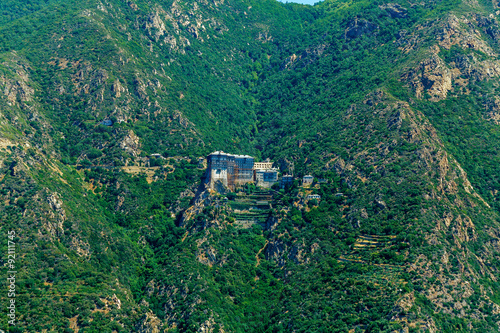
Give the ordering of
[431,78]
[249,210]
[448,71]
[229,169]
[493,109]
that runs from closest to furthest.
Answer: [249,210] → [229,169] → [493,109] → [431,78] → [448,71]

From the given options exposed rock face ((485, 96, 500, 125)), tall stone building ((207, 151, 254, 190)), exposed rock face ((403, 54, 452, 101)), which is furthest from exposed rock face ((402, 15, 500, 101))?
tall stone building ((207, 151, 254, 190))

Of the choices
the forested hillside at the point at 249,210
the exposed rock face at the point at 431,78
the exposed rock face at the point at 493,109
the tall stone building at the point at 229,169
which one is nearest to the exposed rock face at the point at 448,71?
the exposed rock face at the point at 431,78

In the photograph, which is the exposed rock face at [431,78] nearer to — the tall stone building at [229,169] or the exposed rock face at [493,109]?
the exposed rock face at [493,109]

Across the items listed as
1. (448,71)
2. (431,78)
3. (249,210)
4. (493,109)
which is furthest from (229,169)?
(493,109)

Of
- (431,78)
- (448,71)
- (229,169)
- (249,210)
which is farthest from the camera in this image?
(448,71)

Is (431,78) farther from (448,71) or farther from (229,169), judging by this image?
(229,169)

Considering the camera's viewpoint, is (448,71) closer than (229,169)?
A: No

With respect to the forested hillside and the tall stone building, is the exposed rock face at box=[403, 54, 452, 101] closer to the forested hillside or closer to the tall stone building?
the forested hillside

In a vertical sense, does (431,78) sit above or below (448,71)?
below
